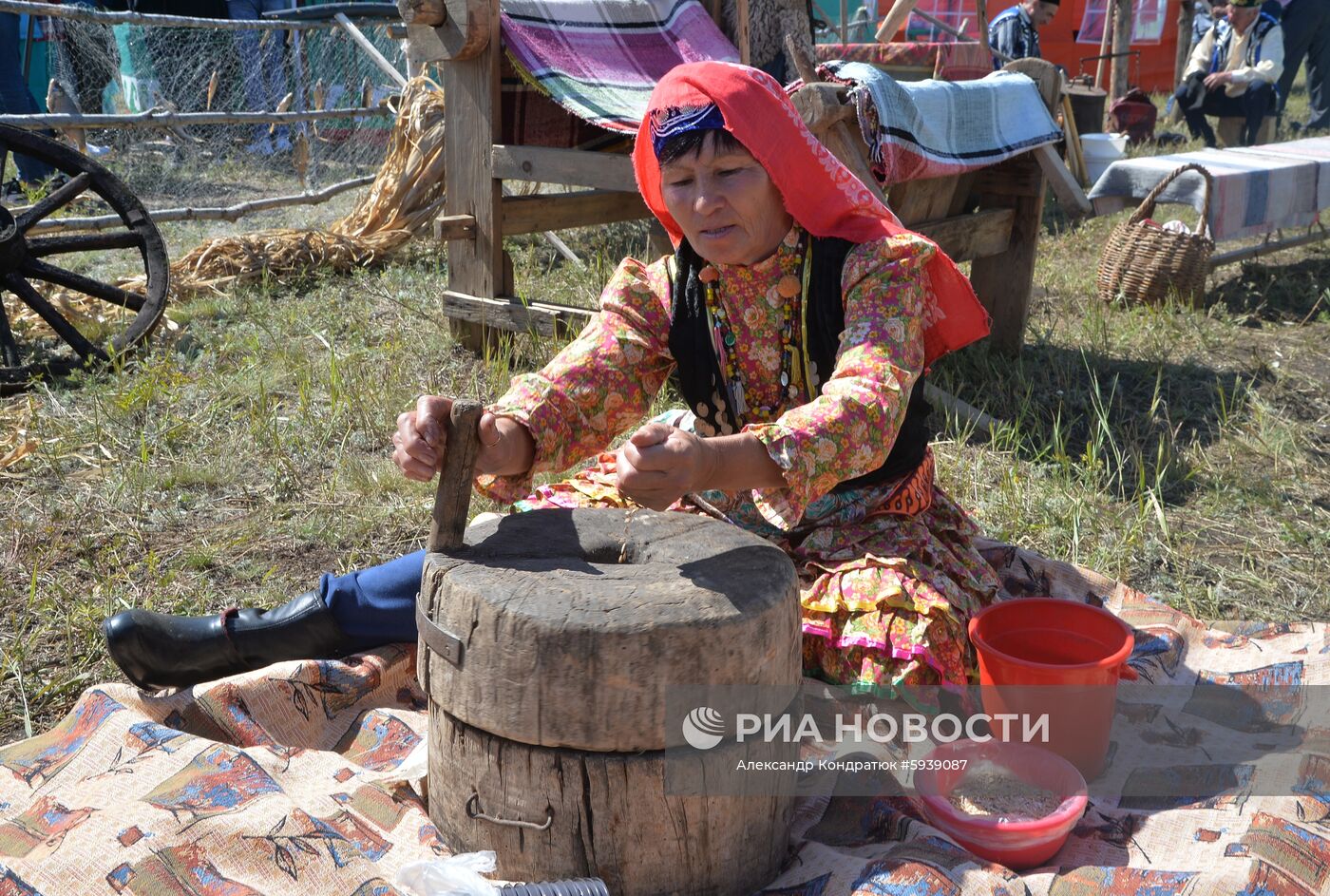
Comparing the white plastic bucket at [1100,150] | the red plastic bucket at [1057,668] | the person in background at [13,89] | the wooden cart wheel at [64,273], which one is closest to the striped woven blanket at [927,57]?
the white plastic bucket at [1100,150]

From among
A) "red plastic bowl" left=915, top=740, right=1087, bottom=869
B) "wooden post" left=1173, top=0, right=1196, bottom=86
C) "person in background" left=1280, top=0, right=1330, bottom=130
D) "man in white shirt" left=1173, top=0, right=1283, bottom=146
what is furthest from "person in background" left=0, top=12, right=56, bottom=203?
"wooden post" left=1173, top=0, right=1196, bottom=86

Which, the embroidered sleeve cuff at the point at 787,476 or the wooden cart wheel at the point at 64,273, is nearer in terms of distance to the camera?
the embroidered sleeve cuff at the point at 787,476

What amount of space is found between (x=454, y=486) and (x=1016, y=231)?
11.6ft

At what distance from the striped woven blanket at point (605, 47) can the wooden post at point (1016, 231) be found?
119 centimetres

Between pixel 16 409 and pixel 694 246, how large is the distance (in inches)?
120

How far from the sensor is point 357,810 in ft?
6.59

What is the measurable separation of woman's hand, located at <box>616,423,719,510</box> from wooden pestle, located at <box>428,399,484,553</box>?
0.27 m

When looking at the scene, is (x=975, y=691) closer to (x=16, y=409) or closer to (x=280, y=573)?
(x=280, y=573)

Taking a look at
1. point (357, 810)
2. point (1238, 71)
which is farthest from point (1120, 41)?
point (357, 810)

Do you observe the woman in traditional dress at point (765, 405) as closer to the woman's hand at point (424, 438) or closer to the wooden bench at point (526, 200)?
the woman's hand at point (424, 438)

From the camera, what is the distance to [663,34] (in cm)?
467

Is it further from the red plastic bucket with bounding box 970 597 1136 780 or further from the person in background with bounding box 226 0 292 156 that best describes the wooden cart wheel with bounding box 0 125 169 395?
the person in background with bounding box 226 0 292 156

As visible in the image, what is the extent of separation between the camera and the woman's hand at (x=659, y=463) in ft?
5.69

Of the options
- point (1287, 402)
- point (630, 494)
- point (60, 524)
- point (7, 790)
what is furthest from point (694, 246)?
point (1287, 402)
